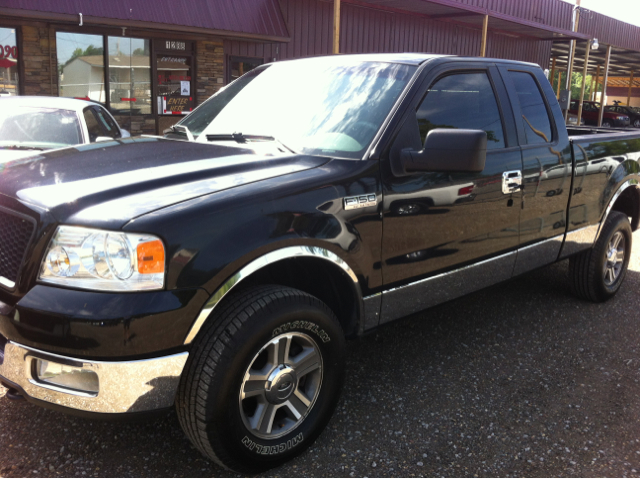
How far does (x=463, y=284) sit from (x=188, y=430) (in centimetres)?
189

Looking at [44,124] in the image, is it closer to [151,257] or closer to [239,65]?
[151,257]

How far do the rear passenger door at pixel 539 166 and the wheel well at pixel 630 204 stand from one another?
131 cm

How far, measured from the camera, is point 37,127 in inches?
254

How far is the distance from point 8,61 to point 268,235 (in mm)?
11276

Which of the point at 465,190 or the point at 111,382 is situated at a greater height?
the point at 465,190

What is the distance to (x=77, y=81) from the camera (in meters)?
12.6

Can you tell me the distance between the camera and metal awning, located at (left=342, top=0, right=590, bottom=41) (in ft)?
55.2

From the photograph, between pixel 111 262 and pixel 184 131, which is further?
pixel 184 131

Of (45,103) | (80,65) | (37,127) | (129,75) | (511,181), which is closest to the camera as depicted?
(511,181)

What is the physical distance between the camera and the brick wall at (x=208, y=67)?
47.1 ft

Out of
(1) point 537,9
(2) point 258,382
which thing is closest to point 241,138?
(2) point 258,382

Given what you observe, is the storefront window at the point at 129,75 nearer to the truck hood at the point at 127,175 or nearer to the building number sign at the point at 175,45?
the building number sign at the point at 175,45

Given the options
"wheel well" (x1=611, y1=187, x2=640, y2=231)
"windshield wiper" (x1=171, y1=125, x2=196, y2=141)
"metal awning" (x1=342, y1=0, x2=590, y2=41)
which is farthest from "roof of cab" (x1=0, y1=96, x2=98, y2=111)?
"metal awning" (x1=342, y1=0, x2=590, y2=41)

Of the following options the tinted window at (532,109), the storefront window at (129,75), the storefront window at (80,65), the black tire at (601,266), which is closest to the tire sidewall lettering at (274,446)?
the tinted window at (532,109)
